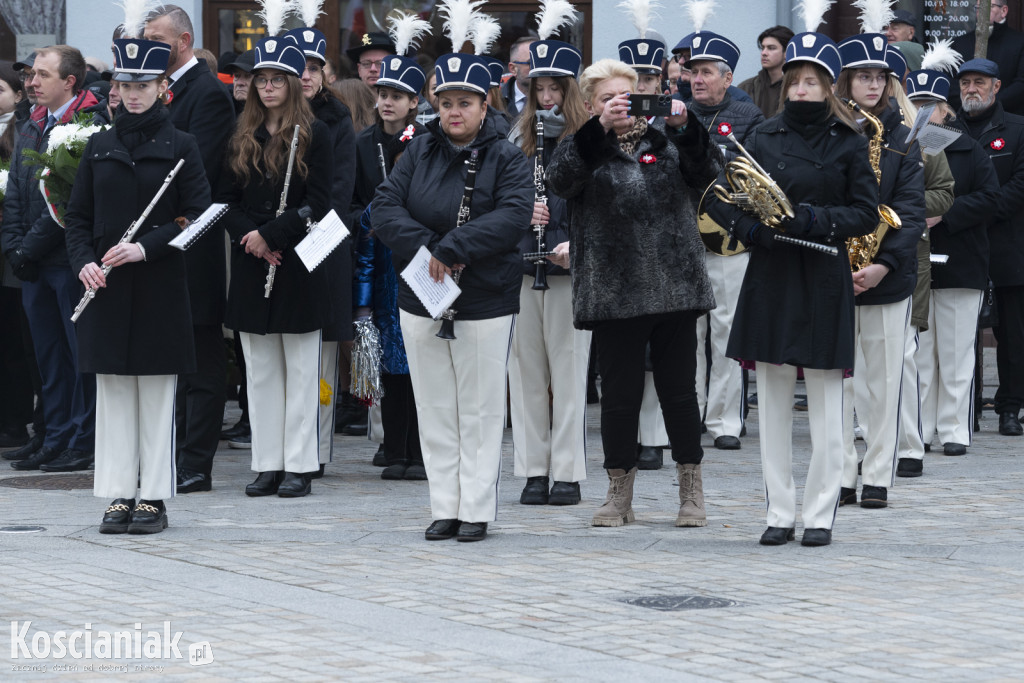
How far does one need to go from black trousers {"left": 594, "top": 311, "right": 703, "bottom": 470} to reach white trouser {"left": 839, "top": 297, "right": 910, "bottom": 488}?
1.01 meters

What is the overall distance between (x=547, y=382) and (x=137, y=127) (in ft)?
8.03

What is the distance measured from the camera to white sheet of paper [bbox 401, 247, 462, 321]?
7852 mm

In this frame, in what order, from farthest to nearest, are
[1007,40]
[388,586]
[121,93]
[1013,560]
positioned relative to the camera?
[1007,40] → [121,93] → [1013,560] → [388,586]

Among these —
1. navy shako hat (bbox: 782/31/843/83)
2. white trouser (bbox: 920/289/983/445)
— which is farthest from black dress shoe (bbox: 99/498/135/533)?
white trouser (bbox: 920/289/983/445)

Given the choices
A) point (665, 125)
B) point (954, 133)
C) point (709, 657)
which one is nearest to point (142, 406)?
point (665, 125)

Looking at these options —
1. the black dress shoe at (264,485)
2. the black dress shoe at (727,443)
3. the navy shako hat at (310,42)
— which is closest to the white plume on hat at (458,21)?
the navy shako hat at (310,42)

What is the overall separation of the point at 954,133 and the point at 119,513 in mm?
4751

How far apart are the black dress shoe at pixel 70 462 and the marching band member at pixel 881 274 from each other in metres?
4.57

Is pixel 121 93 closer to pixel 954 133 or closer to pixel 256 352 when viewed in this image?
pixel 256 352

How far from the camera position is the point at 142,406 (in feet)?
27.5

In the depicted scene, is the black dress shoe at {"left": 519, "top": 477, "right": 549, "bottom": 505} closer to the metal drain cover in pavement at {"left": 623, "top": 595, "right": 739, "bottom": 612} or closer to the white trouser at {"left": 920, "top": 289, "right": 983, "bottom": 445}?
the metal drain cover in pavement at {"left": 623, "top": 595, "right": 739, "bottom": 612}

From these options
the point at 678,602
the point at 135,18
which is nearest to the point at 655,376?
the point at 678,602

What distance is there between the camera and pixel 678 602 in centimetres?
676

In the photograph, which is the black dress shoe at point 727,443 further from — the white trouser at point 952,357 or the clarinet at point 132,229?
the clarinet at point 132,229
